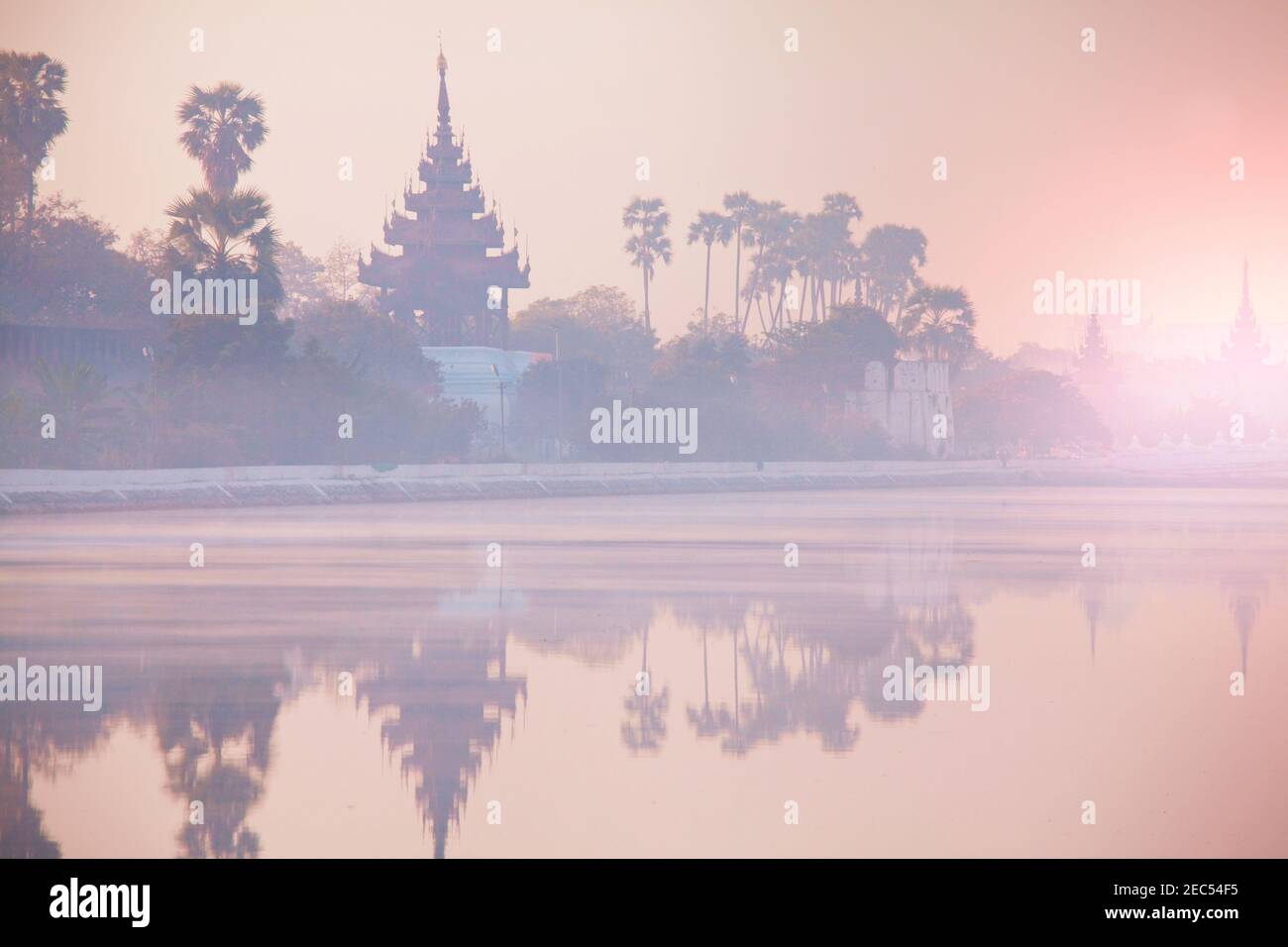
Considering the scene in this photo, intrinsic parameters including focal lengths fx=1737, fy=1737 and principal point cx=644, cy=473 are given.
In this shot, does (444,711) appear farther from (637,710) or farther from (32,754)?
(32,754)

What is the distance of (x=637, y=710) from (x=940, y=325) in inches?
3469

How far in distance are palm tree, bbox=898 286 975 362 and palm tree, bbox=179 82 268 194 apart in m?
45.3

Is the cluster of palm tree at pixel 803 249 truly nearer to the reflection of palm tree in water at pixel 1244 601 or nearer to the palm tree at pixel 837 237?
the palm tree at pixel 837 237

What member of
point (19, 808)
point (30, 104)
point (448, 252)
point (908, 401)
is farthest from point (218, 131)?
point (19, 808)

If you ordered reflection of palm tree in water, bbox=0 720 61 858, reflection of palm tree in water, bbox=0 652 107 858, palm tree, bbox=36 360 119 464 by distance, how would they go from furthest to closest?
palm tree, bbox=36 360 119 464 → reflection of palm tree in water, bbox=0 652 107 858 → reflection of palm tree in water, bbox=0 720 61 858

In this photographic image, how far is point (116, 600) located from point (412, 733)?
30.0ft

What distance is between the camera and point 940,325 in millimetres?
97688

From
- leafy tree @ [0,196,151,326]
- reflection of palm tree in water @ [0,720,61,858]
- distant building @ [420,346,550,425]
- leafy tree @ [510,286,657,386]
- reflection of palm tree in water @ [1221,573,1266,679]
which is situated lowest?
reflection of palm tree in water @ [0,720,61,858]

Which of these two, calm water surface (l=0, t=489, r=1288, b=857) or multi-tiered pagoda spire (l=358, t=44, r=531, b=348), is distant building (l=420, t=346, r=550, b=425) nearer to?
multi-tiered pagoda spire (l=358, t=44, r=531, b=348)

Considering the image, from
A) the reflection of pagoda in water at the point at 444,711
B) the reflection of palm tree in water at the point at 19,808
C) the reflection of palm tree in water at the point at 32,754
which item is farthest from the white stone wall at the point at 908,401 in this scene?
the reflection of palm tree in water at the point at 19,808

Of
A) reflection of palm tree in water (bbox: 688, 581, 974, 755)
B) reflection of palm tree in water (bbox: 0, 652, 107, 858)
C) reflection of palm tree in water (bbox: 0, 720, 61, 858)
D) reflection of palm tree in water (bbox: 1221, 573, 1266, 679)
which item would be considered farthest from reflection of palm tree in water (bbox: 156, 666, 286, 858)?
reflection of palm tree in water (bbox: 1221, 573, 1266, 679)

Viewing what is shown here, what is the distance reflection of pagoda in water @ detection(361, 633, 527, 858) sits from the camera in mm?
9125

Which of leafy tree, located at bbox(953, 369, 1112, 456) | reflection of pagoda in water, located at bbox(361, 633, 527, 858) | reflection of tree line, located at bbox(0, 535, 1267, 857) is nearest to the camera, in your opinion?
reflection of pagoda in water, located at bbox(361, 633, 527, 858)
